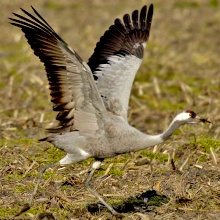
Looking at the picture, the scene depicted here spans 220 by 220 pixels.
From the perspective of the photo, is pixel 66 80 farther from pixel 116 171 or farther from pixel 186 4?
pixel 186 4

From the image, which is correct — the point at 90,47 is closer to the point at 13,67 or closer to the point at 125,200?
the point at 13,67

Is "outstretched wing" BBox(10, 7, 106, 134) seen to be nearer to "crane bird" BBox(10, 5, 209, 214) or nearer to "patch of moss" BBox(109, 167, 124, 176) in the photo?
"crane bird" BBox(10, 5, 209, 214)

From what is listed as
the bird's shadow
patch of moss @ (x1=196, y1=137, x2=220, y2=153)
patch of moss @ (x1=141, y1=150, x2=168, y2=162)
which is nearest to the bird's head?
the bird's shadow

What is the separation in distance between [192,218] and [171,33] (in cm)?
1011

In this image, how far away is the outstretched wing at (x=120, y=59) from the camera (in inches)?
311

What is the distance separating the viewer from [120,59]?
338 inches

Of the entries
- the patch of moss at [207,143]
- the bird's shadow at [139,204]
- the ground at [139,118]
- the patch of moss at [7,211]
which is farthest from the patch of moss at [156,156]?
the patch of moss at [7,211]

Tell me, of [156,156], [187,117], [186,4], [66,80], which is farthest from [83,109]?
[186,4]

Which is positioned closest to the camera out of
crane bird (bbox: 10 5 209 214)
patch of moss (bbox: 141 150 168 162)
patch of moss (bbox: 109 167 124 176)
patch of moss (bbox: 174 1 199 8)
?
crane bird (bbox: 10 5 209 214)

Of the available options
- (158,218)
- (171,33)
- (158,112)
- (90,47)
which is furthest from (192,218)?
(171,33)

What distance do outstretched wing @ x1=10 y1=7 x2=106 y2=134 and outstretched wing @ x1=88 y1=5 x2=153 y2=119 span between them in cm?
41

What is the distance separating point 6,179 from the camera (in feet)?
26.0

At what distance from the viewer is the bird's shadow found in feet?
23.7

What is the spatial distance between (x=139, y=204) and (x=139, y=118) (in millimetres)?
3770
